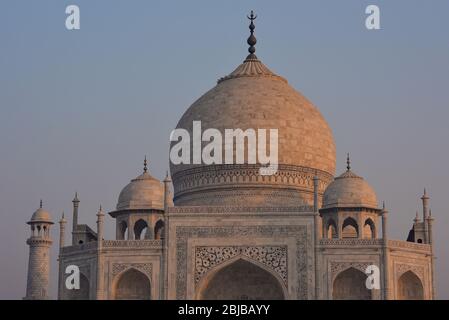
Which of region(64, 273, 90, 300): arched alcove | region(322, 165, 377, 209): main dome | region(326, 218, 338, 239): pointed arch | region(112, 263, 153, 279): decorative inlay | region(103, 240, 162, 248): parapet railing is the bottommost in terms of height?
region(64, 273, 90, 300): arched alcove

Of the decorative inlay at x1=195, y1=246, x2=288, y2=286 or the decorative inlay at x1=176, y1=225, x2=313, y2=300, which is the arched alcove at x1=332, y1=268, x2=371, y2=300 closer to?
the decorative inlay at x1=176, y1=225, x2=313, y2=300

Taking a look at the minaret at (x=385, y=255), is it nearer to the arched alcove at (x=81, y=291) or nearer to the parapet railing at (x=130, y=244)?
the parapet railing at (x=130, y=244)

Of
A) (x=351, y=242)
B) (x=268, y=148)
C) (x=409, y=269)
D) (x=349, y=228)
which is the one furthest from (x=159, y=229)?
(x=409, y=269)

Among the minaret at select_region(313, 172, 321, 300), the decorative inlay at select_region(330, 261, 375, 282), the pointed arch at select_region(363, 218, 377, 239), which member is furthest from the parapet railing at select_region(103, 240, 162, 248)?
the pointed arch at select_region(363, 218, 377, 239)

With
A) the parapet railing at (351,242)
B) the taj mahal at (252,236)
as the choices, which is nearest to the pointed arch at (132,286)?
the taj mahal at (252,236)
